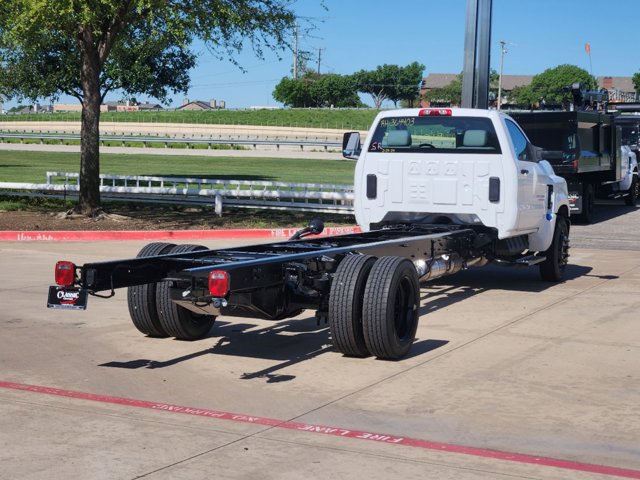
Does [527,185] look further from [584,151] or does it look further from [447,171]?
[584,151]

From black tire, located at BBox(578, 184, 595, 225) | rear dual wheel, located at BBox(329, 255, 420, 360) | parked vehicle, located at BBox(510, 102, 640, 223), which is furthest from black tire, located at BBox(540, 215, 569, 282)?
black tire, located at BBox(578, 184, 595, 225)

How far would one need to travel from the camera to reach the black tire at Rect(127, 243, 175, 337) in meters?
9.02

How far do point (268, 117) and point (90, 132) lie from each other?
113 meters

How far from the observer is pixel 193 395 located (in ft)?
24.5

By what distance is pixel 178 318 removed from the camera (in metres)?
9.04

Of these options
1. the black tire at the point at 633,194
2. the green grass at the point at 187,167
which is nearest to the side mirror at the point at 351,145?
the black tire at the point at 633,194

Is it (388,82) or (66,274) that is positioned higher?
(388,82)

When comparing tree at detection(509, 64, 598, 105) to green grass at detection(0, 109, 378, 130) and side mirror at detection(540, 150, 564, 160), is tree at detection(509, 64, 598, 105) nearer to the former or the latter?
green grass at detection(0, 109, 378, 130)

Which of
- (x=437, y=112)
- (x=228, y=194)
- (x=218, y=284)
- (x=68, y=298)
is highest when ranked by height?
→ (x=437, y=112)

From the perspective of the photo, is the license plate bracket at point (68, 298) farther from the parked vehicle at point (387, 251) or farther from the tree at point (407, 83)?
the tree at point (407, 83)

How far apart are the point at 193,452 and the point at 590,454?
2.41m

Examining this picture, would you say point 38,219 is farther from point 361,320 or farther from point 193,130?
point 193,130


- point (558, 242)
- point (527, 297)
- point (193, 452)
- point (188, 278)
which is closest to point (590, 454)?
point (193, 452)

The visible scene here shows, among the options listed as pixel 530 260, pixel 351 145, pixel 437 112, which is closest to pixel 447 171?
pixel 437 112
